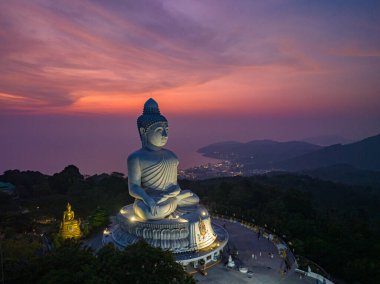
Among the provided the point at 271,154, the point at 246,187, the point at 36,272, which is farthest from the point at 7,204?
the point at 271,154

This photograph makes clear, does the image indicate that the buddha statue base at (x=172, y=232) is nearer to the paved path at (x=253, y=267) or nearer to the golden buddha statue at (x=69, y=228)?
the paved path at (x=253, y=267)

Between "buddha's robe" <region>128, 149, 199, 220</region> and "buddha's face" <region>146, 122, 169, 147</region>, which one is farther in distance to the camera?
"buddha's face" <region>146, 122, 169, 147</region>

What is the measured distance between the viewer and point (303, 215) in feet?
84.9

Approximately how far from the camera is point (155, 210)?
1652 centimetres

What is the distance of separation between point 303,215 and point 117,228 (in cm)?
1511

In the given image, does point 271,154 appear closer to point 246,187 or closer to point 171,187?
point 246,187

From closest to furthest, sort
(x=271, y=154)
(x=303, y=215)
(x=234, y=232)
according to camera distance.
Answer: (x=234, y=232)
(x=303, y=215)
(x=271, y=154)

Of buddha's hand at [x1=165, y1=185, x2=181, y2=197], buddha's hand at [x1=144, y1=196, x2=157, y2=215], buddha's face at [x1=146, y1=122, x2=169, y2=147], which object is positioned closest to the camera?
buddha's hand at [x1=144, y1=196, x2=157, y2=215]

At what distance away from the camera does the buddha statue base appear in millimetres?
16375

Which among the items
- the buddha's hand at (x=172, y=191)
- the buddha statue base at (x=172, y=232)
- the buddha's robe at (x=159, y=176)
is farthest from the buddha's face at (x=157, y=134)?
the buddha statue base at (x=172, y=232)

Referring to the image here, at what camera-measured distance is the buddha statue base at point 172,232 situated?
16.4 meters

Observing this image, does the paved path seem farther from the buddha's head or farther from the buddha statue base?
the buddha's head

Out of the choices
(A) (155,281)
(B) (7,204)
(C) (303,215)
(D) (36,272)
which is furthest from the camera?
(B) (7,204)

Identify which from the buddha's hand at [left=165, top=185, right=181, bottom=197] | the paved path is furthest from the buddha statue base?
the paved path
